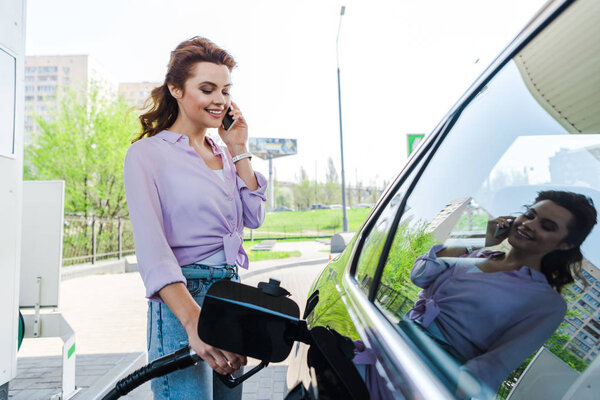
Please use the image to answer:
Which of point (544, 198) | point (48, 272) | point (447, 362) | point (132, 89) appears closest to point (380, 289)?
point (447, 362)

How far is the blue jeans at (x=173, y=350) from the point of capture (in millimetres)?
1409

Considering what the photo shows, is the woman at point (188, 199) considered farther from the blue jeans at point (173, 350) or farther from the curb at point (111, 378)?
the curb at point (111, 378)

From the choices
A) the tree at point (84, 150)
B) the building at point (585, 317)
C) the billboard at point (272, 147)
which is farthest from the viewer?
the billboard at point (272, 147)

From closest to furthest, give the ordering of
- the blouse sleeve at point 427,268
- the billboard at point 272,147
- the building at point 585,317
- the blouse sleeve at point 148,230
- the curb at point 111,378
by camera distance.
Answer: the building at point 585,317 → the blouse sleeve at point 427,268 → the blouse sleeve at point 148,230 → the curb at point 111,378 → the billboard at point 272,147

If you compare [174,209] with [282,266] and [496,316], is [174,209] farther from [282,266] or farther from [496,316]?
[282,266]

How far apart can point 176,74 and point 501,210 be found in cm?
115

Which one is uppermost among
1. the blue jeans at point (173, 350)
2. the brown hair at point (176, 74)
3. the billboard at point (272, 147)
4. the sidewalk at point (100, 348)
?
the billboard at point (272, 147)

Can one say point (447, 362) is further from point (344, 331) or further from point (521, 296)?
point (344, 331)

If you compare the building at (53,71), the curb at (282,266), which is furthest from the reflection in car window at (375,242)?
the building at (53,71)

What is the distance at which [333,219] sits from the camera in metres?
49.0

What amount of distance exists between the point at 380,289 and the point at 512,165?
0.60 metres

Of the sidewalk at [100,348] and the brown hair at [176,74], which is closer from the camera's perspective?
the brown hair at [176,74]

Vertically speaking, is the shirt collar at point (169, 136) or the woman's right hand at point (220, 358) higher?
the shirt collar at point (169, 136)

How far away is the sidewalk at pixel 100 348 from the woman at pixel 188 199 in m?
1.74
